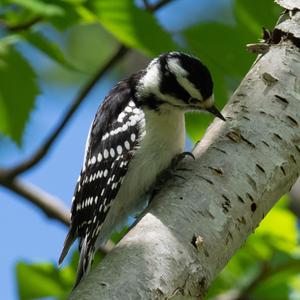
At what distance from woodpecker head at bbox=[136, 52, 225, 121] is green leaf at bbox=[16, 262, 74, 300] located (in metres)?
0.99

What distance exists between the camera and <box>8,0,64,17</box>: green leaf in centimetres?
325

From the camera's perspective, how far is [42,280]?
13.7 ft

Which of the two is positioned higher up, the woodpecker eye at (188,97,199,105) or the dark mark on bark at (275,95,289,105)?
the dark mark on bark at (275,95,289,105)

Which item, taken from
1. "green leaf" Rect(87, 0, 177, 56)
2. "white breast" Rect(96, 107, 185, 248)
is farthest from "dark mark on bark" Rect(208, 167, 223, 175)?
"white breast" Rect(96, 107, 185, 248)

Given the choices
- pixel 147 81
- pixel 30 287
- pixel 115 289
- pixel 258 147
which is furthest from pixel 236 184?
pixel 30 287

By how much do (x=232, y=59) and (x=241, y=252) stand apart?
1.22m

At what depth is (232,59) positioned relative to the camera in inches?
139

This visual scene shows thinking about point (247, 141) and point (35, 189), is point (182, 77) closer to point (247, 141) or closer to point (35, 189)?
point (247, 141)

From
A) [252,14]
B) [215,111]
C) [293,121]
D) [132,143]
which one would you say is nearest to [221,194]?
[293,121]

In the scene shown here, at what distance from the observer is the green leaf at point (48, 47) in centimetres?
350

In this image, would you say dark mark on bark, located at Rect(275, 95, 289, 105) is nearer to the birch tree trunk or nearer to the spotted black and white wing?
the birch tree trunk

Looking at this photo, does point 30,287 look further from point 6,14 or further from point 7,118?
point 6,14

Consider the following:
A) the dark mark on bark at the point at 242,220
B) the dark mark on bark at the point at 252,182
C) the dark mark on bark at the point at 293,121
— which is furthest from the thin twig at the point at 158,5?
the dark mark on bark at the point at 242,220

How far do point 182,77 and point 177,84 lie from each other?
9 cm
